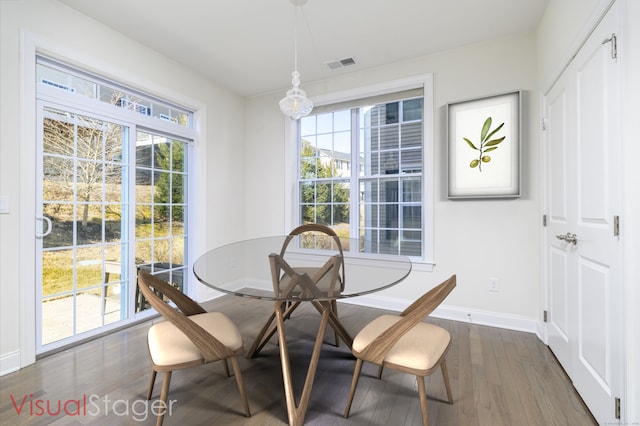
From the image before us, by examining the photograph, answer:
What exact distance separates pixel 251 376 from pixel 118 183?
7.55 feet

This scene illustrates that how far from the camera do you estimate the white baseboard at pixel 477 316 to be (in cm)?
273

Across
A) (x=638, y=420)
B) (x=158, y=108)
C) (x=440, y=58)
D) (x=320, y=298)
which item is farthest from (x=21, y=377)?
(x=440, y=58)

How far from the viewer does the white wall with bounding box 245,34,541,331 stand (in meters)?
2.72

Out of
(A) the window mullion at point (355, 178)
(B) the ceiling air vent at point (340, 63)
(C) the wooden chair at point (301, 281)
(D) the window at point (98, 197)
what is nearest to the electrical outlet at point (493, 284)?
(A) the window mullion at point (355, 178)

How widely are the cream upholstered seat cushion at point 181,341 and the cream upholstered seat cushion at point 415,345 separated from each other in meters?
0.70

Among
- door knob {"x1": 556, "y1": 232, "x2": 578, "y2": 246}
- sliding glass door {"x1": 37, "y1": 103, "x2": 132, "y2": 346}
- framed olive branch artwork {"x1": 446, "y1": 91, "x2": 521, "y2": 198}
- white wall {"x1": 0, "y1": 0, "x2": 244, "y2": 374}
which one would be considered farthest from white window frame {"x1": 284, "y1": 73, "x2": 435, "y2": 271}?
sliding glass door {"x1": 37, "y1": 103, "x2": 132, "y2": 346}

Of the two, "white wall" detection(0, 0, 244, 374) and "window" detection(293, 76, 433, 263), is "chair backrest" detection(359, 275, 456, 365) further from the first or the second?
"white wall" detection(0, 0, 244, 374)

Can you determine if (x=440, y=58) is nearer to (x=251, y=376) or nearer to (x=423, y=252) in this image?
(x=423, y=252)

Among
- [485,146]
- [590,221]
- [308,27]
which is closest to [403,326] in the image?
[590,221]

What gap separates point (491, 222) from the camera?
2.89 meters

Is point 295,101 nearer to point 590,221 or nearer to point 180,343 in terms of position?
point 180,343

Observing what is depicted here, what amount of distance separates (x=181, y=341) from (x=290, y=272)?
68 cm

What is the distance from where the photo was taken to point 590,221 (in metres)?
1.63

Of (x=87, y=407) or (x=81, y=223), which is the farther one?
(x=81, y=223)
